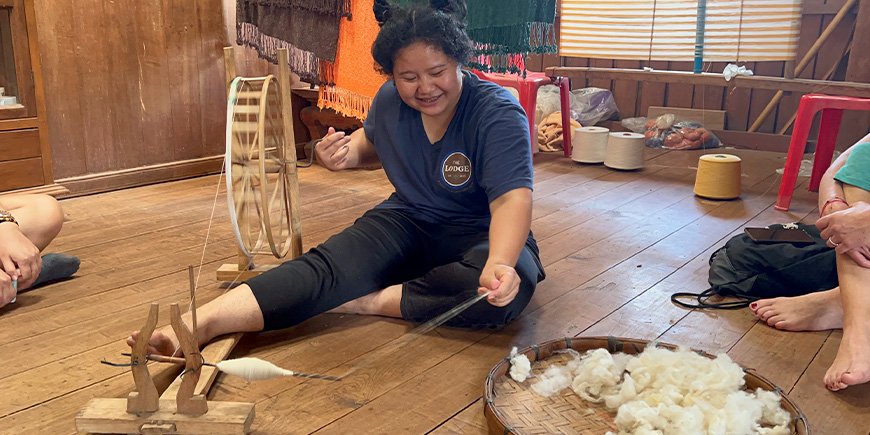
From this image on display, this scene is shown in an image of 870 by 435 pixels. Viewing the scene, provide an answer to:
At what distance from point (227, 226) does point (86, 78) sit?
954 millimetres

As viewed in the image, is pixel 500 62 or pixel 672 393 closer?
pixel 672 393

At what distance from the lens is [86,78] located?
288 cm

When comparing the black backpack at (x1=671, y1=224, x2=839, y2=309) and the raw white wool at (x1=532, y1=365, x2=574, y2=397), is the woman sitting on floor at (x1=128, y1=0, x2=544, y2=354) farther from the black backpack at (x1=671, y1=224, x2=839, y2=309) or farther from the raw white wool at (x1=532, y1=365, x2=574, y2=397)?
the black backpack at (x1=671, y1=224, x2=839, y2=309)

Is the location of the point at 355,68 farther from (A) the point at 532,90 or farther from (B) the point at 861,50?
(B) the point at 861,50

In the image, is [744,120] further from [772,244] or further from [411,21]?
[411,21]

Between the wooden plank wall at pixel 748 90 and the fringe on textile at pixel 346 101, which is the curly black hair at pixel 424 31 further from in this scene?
the wooden plank wall at pixel 748 90

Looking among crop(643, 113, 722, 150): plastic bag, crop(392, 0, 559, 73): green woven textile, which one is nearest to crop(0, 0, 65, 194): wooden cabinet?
crop(392, 0, 559, 73): green woven textile

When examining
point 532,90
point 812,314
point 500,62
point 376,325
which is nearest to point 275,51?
point 500,62

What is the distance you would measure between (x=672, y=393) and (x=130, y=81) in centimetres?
257

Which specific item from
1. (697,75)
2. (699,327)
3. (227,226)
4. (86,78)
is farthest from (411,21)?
(697,75)

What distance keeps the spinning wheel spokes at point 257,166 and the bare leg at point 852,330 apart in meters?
1.22

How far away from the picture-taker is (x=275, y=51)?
305 cm

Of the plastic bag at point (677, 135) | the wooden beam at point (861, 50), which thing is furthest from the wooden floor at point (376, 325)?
the plastic bag at point (677, 135)

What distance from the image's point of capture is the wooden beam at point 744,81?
2920mm
